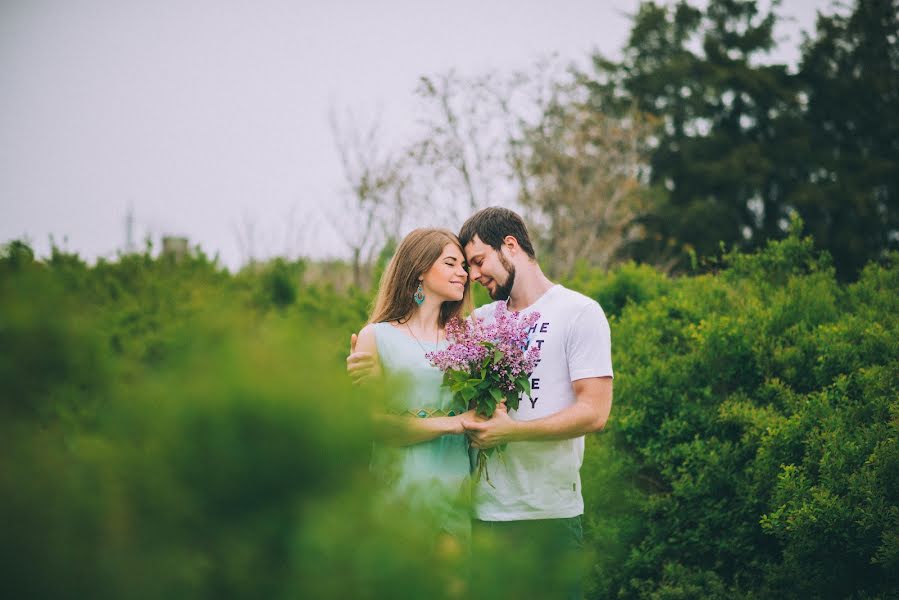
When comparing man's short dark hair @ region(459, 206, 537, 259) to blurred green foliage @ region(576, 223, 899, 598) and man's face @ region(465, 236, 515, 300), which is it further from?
blurred green foliage @ region(576, 223, 899, 598)

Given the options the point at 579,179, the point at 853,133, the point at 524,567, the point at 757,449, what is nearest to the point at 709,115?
the point at 853,133

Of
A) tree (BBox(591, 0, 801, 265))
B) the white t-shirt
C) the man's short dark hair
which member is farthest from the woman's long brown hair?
tree (BBox(591, 0, 801, 265))

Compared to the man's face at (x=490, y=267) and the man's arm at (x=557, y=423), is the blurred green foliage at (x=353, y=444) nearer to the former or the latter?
the man's arm at (x=557, y=423)

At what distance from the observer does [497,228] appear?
364cm

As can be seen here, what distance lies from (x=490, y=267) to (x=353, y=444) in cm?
270

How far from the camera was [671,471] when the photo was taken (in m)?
4.76

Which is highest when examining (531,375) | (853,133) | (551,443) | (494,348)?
(853,133)

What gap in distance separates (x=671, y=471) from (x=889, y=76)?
94.3 feet

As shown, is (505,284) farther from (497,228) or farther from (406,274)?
(406,274)

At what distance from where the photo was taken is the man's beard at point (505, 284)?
362 cm

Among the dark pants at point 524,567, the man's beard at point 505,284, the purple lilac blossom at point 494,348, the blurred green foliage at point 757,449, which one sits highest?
the man's beard at point 505,284

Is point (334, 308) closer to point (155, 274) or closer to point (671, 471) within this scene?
point (155, 274)

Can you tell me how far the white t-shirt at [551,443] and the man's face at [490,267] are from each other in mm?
365

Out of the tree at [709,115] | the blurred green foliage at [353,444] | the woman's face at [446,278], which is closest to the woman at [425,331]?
the woman's face at [446,278]
